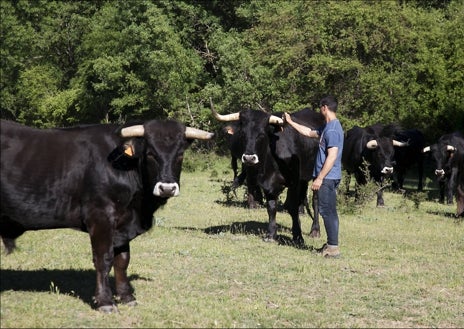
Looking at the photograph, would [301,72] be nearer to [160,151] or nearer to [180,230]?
[180,230]

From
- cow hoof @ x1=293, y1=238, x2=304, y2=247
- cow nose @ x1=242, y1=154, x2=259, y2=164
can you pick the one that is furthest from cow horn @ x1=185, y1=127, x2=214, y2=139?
cow hoof @ x1=293, y1=238, x2=304, y2=247

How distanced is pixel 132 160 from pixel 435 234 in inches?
353

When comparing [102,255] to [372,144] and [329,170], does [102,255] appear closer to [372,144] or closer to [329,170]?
[329,170]

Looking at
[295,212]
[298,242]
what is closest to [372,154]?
[295,212]

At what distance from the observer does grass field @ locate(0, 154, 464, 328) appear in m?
7.23

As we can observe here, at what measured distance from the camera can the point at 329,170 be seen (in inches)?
416

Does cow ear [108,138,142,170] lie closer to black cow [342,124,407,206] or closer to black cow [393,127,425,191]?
black cow [342,124,407,206]

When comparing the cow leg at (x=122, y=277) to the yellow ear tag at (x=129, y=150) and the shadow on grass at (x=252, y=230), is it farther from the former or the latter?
the shadow on grass at (x=252, y=230)

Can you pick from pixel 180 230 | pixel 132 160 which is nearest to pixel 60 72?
pixel 180 230

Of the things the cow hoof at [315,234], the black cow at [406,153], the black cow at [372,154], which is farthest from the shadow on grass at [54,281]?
the black cow at [406,153]

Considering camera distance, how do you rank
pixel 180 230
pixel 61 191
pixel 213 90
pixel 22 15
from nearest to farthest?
pixel 61 191, pixel 180 230, pixel 213 90, pixel 22 15

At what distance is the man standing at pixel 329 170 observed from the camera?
10562 millimetres

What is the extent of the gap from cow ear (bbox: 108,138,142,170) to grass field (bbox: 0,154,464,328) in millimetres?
1602

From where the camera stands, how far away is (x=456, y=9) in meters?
41.6
